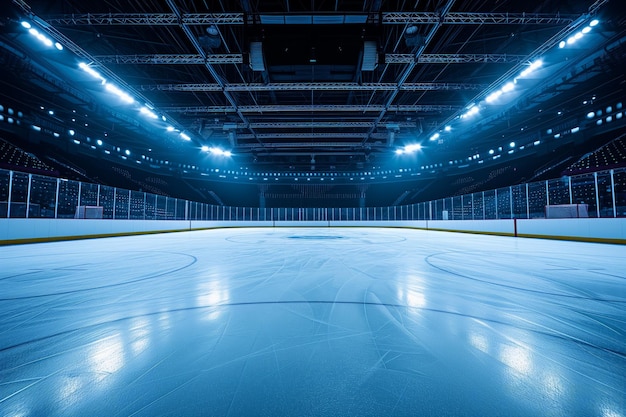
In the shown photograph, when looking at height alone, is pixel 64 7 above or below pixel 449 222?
above

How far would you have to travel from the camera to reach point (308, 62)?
798 centimetres

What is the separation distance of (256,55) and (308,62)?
2.07m

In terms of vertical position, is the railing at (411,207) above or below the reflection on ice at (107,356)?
above

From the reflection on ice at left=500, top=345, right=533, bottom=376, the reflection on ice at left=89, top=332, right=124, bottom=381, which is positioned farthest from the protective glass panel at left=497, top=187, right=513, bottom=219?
the reflection on ice at left=89, top=332, right=124, bottom=381

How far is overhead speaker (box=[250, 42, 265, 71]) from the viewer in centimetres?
638

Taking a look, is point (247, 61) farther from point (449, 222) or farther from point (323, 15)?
point (449, 222)

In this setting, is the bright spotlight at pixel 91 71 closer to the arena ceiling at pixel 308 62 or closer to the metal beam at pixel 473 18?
the arena ceiling at pixel 308 62

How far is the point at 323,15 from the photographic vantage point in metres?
5.95

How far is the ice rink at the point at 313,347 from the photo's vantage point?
1.02 m

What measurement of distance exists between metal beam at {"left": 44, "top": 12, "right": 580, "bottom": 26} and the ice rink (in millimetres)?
6167

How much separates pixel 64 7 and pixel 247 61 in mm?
4504

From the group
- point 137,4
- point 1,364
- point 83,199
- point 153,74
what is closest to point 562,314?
point 1,364

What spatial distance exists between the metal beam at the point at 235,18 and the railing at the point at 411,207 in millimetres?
5697

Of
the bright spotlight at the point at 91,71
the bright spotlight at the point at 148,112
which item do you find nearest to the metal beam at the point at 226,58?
the bright spotlight at the point at 91,71
